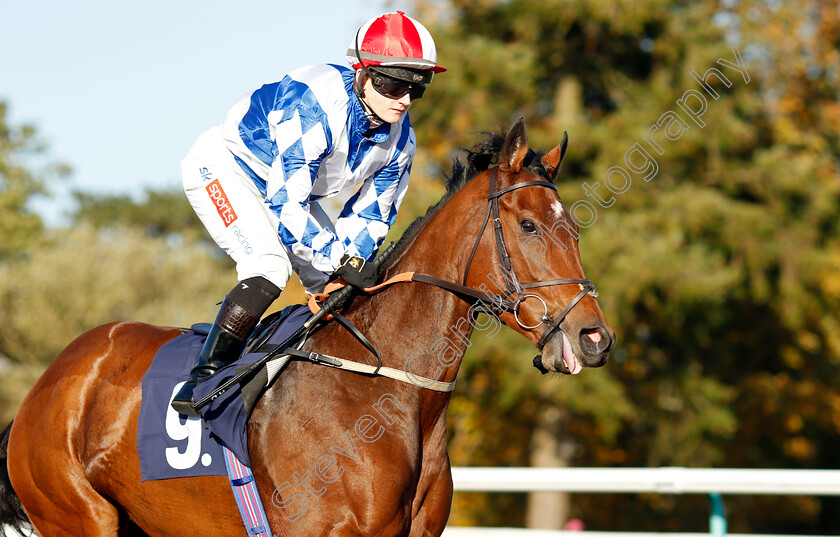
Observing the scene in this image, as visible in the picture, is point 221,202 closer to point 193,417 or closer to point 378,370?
point 193,417

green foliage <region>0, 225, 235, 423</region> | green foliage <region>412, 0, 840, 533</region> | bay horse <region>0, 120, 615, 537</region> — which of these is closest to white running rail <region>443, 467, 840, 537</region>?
bay horse <region>0, 120, 615, 537</region>

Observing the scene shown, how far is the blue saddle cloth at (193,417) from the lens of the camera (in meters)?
3.35

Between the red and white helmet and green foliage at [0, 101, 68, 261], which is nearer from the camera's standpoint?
the red and white helmet

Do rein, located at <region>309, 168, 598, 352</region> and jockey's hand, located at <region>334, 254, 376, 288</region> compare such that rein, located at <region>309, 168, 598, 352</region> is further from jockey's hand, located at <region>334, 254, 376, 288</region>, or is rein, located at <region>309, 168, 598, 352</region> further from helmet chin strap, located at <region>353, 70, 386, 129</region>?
helmet chin strap, located at <region>353, 70, 386, 129</region>

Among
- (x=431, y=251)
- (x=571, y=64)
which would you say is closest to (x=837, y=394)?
(x=571, y=64)

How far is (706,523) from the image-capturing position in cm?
1823

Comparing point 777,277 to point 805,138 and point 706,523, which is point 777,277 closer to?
point 805,138

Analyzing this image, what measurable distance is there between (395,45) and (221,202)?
104 cm

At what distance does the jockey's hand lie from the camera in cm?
339

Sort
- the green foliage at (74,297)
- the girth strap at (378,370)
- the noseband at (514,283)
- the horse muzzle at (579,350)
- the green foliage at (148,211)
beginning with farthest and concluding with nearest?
the green foliage at (148,211) < the green foliage at (74,297) < the girth strap at (378,370) < the noseband at (514,283) < the horse muzzle at (579,350)

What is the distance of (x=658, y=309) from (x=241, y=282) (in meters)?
11.3

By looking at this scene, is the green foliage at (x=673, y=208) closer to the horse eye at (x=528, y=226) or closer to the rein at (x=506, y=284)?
the rein at (x=506, y=284)

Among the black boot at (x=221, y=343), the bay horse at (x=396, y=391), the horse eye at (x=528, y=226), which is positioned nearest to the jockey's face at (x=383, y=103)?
the bay horse at (x=396, y=391)

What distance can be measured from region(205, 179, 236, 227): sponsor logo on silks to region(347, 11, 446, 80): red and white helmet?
0.82 metres
